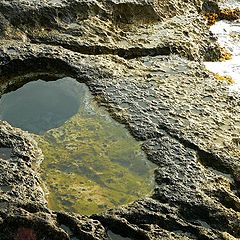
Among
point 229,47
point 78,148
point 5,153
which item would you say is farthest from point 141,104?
point 229,47

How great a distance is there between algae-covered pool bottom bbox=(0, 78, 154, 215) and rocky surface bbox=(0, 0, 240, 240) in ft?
0.60

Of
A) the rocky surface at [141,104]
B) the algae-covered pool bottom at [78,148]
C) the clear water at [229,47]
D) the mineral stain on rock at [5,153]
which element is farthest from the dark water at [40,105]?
the clear water at [229,47]

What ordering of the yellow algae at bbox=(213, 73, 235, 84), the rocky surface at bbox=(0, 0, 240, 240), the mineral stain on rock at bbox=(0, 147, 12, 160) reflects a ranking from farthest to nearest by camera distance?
the yellow algae at bbox=(213, 73, 235, 84), the mineral stain on rock at bbox=(0, 147, 12, 160), the rocky surface at bbox=(0, 0, 240, 240)

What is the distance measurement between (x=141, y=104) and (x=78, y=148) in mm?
1307

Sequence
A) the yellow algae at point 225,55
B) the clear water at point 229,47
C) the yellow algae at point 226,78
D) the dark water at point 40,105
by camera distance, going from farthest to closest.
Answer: the yellow algae at point 225,55 → the clear water at point 229,47 → the yellow algae at point 226,78 → the dark water at point 40,105

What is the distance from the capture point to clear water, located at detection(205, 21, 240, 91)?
1070cm

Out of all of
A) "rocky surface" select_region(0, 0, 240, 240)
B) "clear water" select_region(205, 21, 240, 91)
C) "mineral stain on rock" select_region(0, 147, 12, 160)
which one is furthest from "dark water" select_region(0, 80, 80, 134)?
"clear water" select_region(205, 21, 240, 91)

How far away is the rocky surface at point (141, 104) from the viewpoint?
6277mm

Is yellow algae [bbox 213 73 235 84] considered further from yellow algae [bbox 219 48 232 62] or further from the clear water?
yellow algae [bbox 219 48 232 62]

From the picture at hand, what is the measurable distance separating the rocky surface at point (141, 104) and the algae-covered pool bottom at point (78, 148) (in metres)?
0.18

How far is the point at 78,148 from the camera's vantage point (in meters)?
7.62

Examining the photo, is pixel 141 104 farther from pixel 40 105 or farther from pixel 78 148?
pixel 40 105

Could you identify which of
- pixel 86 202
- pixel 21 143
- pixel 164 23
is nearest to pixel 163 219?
pixel 86 202

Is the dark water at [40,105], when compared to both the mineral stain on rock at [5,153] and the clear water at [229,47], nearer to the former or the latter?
the mineral stain on rock at [5,153]
